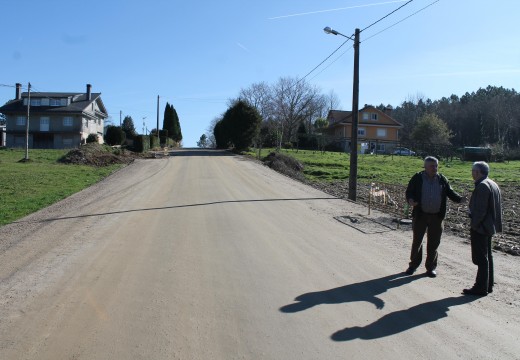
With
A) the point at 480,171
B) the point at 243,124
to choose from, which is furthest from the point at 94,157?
the point at 480,171

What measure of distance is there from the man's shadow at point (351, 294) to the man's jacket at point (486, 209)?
1329 millimetres

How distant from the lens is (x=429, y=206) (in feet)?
24.7

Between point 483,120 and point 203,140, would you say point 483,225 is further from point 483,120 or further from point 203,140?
point 203,140

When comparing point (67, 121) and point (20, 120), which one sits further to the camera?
point (67, 121)

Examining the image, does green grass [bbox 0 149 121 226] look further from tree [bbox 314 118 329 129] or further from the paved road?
tree [bbox 314 118 329 129]

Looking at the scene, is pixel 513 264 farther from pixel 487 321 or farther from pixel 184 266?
pixel 184 266

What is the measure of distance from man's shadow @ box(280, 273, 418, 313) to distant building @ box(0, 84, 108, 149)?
62458 mm

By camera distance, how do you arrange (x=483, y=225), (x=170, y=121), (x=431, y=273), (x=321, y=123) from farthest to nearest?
1. (x=170, y=121)
2. (x=321, y=123)
3. (x=431, y=273)
4. (x=483, y=225)

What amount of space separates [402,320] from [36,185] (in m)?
18.4

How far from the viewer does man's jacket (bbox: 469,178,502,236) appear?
21.5ft

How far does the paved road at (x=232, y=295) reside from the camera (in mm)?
4770

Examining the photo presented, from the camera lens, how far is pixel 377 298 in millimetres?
6293

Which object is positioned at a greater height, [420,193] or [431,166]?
[431,166]

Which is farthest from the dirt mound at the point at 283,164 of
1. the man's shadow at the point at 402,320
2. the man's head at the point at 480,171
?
the man's shadow at the point at 402,320
